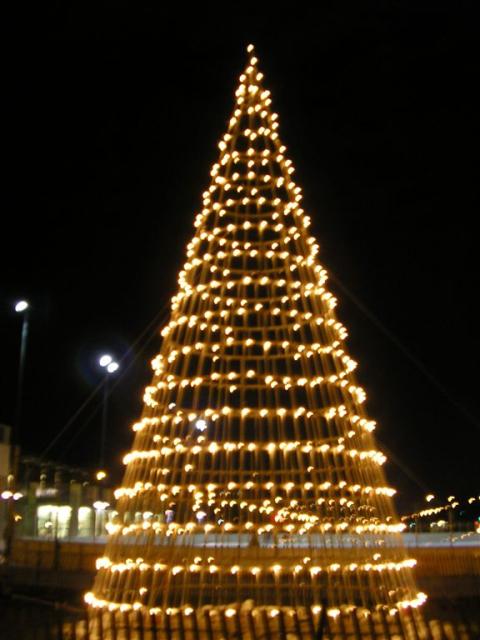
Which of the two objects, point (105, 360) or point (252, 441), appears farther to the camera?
point (105, 360)

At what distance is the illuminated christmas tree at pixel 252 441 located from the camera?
965 centimetres

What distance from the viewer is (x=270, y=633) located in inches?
310

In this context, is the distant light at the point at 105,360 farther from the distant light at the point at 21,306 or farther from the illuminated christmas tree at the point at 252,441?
the illuminated christmas tree at the point at 252,441

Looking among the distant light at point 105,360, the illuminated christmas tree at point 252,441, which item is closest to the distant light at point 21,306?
the distant light at point 105,360

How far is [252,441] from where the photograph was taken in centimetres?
1047

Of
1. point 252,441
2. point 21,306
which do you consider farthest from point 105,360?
point 252,441

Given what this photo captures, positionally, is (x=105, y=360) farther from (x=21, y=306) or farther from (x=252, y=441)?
(x=252, y=441)

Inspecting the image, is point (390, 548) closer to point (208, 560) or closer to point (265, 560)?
point (265, 560)

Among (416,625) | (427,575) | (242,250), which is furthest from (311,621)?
(427,575)

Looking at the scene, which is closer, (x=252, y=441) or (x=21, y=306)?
(x=252, y=441)

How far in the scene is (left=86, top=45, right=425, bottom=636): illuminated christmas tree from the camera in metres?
9.65

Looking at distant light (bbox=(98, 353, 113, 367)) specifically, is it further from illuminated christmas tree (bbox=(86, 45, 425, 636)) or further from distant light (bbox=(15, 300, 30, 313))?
illuminated christmas tree (bbox=(86, 45, 425, 636))

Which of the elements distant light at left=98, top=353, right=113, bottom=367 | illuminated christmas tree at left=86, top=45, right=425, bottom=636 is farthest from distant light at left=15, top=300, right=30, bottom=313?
illuminated christmas tree at left=86, top=45, right=425, bottom=636

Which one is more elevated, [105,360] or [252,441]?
[105,360]
